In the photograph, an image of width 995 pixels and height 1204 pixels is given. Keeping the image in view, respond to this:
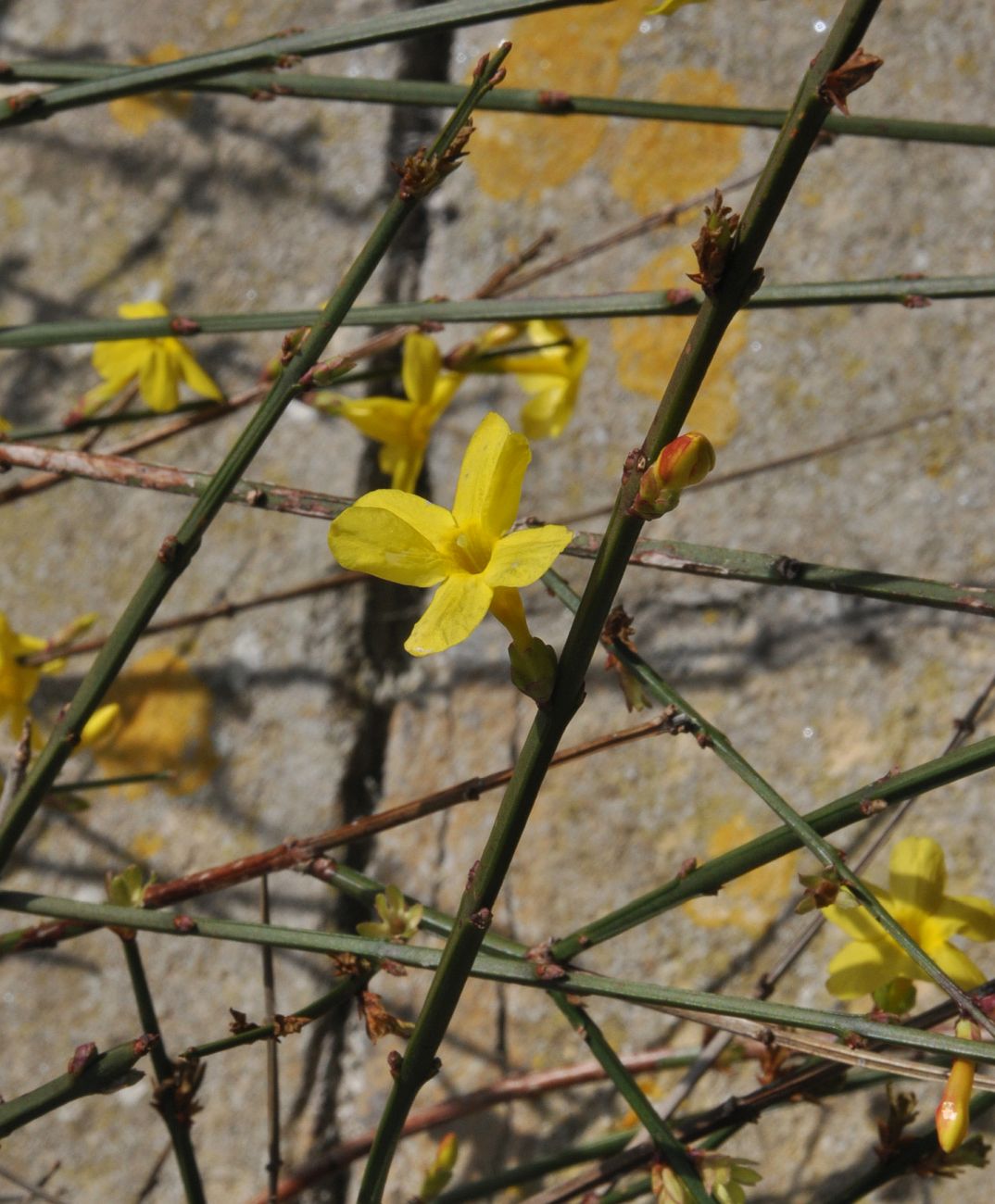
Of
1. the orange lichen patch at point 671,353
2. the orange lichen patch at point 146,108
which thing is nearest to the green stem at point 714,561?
the orange lichen patch at point 671,353

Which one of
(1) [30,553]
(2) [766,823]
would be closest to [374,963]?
(2) [766,823]

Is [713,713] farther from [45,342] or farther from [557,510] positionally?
[45,342]

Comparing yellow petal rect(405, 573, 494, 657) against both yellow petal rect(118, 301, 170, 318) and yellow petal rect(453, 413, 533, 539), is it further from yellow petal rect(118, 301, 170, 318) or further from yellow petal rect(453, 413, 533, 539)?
yellow petal rect(118, 301, 170, 318)

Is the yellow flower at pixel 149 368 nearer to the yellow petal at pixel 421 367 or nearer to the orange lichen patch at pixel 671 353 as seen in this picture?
the yellow petal at pixel 421 367

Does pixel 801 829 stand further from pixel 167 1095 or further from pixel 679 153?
pixel 679 153

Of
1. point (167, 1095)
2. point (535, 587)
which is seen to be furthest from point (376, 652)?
point (167, 1095)

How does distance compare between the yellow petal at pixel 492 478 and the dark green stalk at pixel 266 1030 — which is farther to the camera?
the dark green stalk at pixel 266 1030
